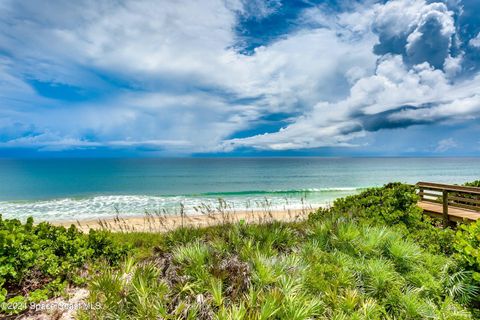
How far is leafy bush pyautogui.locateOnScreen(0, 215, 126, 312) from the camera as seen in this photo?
4.38m

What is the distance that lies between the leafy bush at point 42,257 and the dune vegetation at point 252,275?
0.05ft

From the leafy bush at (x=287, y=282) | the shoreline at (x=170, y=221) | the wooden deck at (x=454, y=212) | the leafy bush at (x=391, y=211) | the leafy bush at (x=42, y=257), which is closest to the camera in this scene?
the leafy bush at (x=287, y=282)

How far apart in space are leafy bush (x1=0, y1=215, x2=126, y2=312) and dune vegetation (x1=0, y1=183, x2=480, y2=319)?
0.02 m

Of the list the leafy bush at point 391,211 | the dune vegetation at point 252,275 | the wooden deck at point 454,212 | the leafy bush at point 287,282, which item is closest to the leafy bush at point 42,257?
the dune vegetation at point 252,275

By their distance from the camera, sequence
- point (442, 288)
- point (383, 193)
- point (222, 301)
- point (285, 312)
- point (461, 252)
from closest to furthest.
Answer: point (285, 312)
point (222, 301)
point (442, 288)
point (461, 252)
point (383, 193)

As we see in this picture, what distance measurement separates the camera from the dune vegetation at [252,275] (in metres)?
3.92

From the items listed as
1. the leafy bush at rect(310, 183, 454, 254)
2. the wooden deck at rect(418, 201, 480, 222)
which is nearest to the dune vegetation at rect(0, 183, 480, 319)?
the leafy bush at rect(310, 183, 454, 254)

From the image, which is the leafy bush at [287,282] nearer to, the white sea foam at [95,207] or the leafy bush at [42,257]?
the leafy bush at [42,257]

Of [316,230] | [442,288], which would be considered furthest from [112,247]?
[442,288]

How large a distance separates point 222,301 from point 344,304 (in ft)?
5.91

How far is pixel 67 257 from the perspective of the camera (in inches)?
213

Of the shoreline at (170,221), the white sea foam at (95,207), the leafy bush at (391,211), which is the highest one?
the leafy bush at (391,211)

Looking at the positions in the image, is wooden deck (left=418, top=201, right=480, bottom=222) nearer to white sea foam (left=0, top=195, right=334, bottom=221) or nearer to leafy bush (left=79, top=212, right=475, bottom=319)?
leafy bush (left=79, top=212, right=475, bottom=319)

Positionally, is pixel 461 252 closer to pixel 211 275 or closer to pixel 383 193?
pixel 383 193
